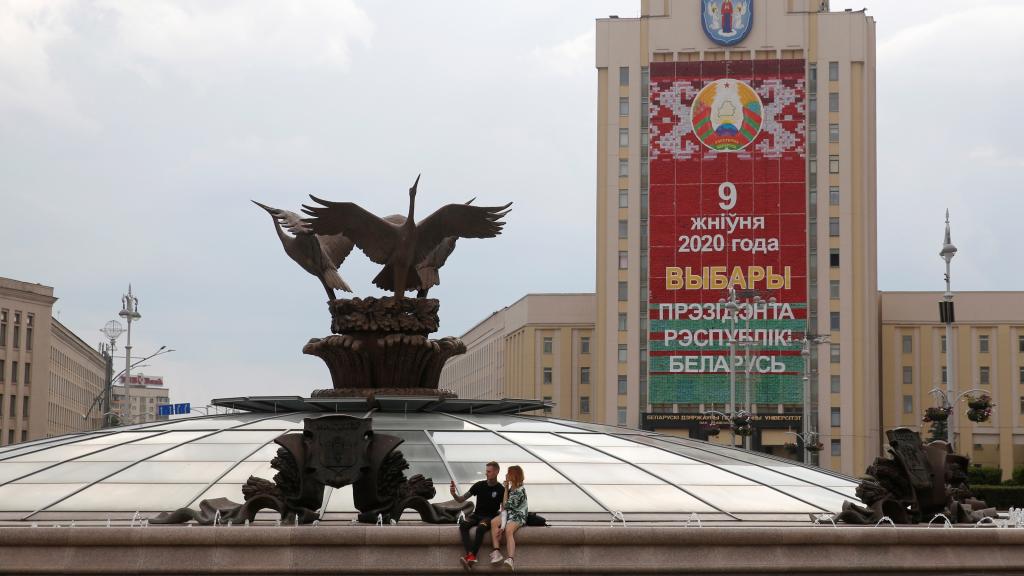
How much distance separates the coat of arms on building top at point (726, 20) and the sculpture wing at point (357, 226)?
223 ft

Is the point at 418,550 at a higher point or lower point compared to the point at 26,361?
lower

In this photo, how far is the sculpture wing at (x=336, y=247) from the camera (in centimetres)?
2409

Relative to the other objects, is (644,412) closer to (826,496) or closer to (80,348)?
(80,348)

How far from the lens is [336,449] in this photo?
16.3 metres

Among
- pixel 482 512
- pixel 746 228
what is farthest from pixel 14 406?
pixel 482 512

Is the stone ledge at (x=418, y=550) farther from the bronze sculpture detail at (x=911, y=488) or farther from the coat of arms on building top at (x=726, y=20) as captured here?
the coat of arms on building top at (x=726, y=20)

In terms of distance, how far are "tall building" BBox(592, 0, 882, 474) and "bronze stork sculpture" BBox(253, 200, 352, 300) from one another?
63141mm

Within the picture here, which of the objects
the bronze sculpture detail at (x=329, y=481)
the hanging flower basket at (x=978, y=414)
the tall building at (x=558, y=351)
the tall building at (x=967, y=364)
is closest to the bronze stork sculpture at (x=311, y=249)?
the bronze sculpture detail at (x=329, y=481)

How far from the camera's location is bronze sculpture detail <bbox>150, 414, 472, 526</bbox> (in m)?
16.3

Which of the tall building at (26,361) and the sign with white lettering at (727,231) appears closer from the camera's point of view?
the sign with white lettering at (727,231)

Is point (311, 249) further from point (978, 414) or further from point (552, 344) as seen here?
point (552, 344)

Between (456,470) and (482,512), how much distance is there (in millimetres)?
4225

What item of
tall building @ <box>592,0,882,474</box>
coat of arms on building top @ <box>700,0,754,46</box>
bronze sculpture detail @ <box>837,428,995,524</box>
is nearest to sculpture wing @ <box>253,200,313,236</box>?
bronze sculpture detail @ <box>837,428,995,524</box>

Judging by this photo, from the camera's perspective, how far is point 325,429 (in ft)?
53.7
